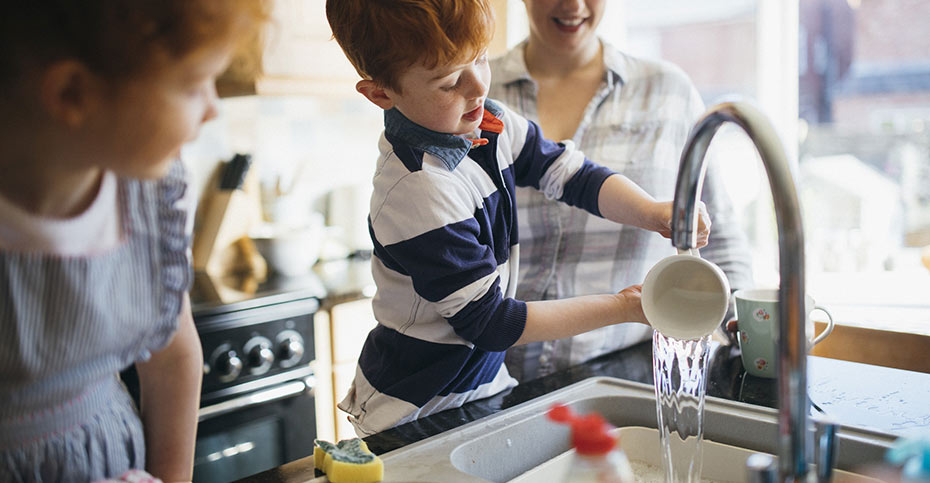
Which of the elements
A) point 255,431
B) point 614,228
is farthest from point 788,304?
point 255,431

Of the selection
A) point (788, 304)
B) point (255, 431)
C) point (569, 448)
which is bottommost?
point (255, 431)

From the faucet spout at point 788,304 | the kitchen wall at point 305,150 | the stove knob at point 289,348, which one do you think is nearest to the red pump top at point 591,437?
the faucet spout at point 788,304

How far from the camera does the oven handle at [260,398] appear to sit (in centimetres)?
202

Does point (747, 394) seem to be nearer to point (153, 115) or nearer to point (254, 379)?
point (153, 115)

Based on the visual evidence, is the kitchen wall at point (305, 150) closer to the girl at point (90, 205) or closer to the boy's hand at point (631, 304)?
the boy's hand at point (631, 304)

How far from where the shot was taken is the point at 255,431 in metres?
2.12

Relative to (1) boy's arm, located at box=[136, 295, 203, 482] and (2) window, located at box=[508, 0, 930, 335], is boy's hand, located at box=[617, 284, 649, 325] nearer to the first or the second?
(1) boy's arm, located at box=[136, 295, 203, 482]

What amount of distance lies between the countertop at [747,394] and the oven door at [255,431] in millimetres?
1169

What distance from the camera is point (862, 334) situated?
141 cm

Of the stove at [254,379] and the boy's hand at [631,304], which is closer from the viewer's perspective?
the boy's hand at [631,304]

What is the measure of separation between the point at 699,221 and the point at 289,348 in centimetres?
142

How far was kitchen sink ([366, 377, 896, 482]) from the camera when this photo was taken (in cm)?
86

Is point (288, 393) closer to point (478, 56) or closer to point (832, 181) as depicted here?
point (478, 56)

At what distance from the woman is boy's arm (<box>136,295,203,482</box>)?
0.70 metres
